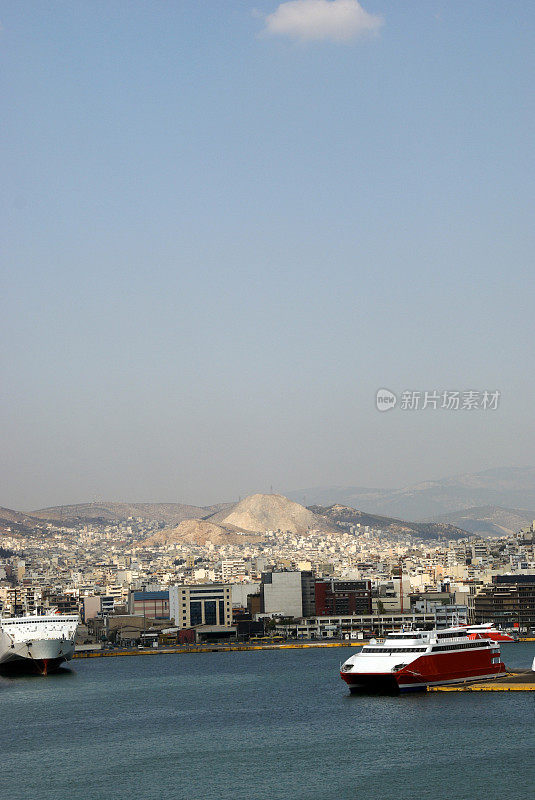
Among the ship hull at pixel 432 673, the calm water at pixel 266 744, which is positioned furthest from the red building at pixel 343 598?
the ship hull at pixel 432 673

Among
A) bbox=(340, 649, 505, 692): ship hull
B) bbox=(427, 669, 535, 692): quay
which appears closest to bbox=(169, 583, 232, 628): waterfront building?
bbox=(340, 649, 505, 692): ship hull

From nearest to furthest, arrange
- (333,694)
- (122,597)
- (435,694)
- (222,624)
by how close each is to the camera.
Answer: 1. (435,694)
2. (333,694)
3. (222,624)
4. (122,597)

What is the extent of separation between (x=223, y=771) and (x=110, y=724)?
31.1 ft

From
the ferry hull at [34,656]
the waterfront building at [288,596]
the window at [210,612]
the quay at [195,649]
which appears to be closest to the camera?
the ferry hull at [34,656]

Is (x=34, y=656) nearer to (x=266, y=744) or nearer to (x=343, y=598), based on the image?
(x=266, y=744)

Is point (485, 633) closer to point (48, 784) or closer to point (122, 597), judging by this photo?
point (48, 784)

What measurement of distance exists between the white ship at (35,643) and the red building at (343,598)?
40.5 m

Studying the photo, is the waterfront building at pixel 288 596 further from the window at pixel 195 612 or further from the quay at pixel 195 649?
the quay at pixel 195 649

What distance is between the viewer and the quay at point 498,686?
3712cm

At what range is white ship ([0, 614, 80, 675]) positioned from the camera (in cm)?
5638

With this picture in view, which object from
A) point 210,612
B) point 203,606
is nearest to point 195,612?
point 203,606

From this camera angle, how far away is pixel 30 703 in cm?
4194

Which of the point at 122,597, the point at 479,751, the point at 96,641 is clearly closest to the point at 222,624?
the point at 96,641

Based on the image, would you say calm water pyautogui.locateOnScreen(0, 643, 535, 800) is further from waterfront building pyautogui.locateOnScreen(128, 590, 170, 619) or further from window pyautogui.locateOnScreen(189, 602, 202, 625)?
waterfront building pyautogui.locateOnScreen(128, 590, 170, 619)
